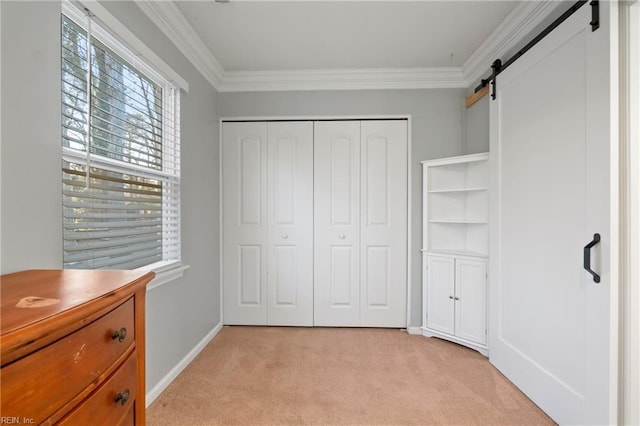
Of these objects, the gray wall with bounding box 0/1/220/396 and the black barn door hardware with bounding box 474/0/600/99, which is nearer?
the gray wall with bounding box 0/1/220/396

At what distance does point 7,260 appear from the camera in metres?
0.94

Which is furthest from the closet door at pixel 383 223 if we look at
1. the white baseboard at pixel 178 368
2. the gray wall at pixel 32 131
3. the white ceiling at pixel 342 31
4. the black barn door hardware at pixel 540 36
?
the gray wall at pixel 32 131

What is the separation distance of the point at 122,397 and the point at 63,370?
0.87 ft

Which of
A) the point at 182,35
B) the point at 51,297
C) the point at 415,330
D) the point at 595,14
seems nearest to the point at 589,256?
the point at 595,14

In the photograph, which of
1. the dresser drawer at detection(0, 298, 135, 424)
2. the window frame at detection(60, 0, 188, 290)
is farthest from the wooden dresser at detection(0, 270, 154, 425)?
the window frame at detection(60, 0, 188, 290)

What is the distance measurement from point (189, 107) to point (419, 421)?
8.82 ft

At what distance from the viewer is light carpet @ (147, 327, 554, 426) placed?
5.29ft

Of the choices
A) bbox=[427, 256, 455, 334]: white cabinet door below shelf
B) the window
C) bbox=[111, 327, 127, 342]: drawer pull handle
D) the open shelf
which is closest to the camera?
bbox=[111, 327, 127, 342]: drawer pull handle

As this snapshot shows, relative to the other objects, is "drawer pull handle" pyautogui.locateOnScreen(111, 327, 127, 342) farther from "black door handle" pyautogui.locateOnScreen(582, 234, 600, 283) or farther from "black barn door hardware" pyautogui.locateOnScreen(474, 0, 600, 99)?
"black barn door hardware" pyautogui.locateOnScreen(474, 0, 600, 99)

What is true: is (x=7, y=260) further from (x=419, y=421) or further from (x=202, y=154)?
(x=419, y=421)

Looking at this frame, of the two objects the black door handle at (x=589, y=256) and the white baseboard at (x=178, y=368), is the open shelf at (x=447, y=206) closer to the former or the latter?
the black door handle at (x=589, y=256)

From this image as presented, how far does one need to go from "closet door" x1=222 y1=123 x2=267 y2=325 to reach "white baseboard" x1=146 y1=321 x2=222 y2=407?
358 mm

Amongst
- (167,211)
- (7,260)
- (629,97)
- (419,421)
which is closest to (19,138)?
(7,260)

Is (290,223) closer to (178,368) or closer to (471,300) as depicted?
(178,368)
